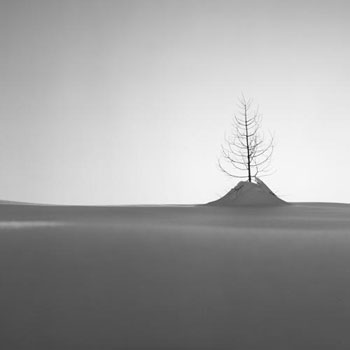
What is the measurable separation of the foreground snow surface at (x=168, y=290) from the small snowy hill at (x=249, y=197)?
204 centimetres

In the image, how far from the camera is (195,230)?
1.09m

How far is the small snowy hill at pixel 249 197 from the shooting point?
120 inches

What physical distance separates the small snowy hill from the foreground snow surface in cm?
204

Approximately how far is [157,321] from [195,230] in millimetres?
469

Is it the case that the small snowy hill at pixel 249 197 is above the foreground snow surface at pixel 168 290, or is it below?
above

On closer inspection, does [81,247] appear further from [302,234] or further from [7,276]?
[302,234]

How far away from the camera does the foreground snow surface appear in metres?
0.61

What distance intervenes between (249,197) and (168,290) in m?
2.48

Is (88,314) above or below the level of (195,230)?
below

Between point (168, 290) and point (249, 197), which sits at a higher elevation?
point (249, 197)

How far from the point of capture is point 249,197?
3.09 metres

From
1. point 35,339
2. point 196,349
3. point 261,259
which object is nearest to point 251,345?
point 196,349

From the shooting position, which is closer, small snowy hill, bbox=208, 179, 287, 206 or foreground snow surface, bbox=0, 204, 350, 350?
foreground snow surface, bbox=0, 204, 350, 350

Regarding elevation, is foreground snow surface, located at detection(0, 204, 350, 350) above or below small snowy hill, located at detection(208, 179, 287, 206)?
below
